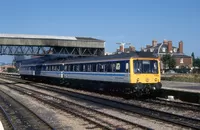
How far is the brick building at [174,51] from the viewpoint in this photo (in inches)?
3595

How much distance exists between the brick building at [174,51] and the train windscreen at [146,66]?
6858cm

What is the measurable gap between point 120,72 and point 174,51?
261ft

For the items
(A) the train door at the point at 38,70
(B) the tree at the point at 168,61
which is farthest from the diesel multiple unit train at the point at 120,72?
(B) the tree at the point at 168,61

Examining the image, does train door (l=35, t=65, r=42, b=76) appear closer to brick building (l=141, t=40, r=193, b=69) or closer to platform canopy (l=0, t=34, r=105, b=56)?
platform canopy (l=0, t=34, r=105, b=56)

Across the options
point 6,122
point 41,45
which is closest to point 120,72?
point 6,122

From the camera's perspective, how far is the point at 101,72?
939 inches

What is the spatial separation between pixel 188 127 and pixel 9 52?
41.2m

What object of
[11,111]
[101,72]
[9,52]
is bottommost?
[11,111]

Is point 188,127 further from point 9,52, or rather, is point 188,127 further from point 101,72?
point 9,52

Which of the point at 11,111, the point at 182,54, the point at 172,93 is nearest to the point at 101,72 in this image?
the point at 172,93

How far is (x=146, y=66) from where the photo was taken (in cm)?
2042

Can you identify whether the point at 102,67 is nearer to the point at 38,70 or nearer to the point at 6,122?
the point at 6,122

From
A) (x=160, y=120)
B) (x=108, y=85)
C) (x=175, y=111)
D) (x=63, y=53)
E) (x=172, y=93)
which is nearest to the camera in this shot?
(x=160, y=120)

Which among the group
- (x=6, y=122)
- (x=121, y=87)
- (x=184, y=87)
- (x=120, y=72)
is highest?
(x=120, y=72)
